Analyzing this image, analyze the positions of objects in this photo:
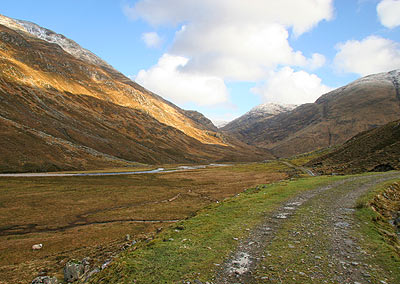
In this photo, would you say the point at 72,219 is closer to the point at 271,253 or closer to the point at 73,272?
the point at 73,272

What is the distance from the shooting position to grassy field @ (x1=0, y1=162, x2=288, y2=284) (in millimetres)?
19500

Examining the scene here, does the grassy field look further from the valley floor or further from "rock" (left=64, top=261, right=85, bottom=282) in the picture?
the valley floor

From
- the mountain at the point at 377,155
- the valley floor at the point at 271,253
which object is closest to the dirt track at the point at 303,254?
the valley floor at the point at 271,253

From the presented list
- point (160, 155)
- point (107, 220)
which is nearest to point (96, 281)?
point (107, 220)

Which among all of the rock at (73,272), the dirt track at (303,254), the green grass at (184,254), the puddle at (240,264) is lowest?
the rock at (73,272)

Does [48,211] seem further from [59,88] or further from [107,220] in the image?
[59,88]

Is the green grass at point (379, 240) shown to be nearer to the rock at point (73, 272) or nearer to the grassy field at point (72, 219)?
the grassy field at point (72, 219)

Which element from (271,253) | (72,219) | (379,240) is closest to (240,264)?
(271,253)

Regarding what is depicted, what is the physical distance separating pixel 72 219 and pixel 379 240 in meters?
37.1

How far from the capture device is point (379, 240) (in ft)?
39.2

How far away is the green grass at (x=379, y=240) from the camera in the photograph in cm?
936

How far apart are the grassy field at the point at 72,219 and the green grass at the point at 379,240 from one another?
1496 cm

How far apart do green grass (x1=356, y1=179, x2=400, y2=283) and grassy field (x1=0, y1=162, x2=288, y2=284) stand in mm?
14964

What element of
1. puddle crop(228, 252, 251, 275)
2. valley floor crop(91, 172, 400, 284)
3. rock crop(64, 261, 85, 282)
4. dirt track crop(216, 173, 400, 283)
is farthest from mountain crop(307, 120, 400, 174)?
rock crop(64, 261, 85, 282)
